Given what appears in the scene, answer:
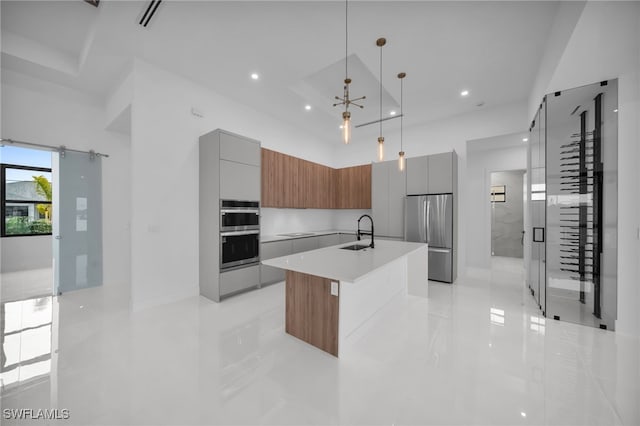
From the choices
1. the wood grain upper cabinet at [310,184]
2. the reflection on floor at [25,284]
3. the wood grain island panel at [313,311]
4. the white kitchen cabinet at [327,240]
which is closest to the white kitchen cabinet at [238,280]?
the wood grain upper cabinet at [310,184]

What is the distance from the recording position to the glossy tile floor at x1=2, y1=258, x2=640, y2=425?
1.55 m

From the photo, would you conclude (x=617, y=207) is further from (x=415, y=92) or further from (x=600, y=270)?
(x=415, y=92)

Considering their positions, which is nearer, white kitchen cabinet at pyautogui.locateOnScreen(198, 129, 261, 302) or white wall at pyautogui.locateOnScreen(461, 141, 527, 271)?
white kitchen cabinet at pyautogui.locateOnScreen(198, 129, 261, 302)

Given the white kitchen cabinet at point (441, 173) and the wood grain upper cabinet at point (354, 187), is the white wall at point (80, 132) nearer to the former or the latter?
the wood grain upper cabinet at point (354, 187)

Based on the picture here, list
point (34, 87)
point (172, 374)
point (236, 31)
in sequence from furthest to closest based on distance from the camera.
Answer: point (34, 87)
point (236, 31)
point (172, 374)

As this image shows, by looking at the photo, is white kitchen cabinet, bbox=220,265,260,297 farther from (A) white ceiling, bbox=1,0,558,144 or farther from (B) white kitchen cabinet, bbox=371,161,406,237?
(A) white ceiling, bbox=1,0,558,144

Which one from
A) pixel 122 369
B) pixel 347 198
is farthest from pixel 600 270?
pixel 122 369

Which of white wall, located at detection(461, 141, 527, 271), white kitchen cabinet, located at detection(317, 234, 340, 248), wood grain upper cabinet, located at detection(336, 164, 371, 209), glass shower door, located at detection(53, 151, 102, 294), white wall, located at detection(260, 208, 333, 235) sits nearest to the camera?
glass shower door, located at detection(53, 151, 102, 294)

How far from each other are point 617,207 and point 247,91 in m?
5.01

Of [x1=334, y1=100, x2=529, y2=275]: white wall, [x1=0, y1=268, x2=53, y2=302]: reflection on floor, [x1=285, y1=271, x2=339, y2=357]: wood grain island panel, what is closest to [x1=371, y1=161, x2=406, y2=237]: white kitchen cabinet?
[x1=334, y1=100, x2=529, y2=275]: white wall

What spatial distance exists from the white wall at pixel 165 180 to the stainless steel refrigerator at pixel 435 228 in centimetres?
386

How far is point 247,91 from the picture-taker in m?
4.00

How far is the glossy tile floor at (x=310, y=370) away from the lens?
5.09ft

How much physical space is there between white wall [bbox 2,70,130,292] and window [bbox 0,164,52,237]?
530mm
